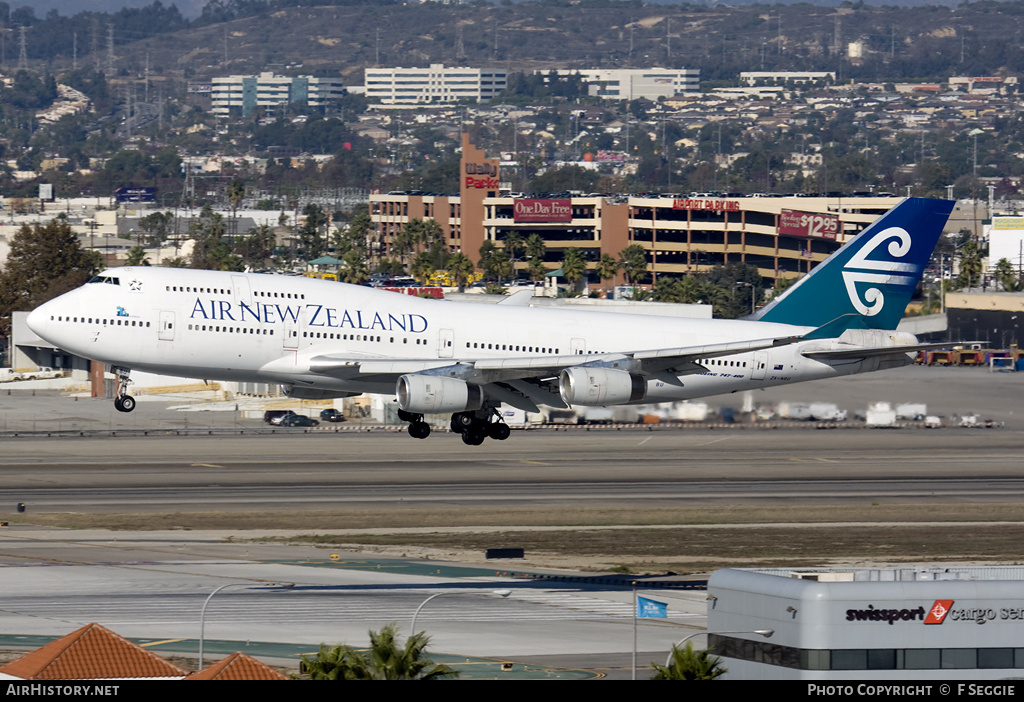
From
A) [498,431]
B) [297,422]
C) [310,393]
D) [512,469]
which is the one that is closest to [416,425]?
[498,431]

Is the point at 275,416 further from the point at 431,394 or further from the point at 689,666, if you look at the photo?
the point at 689,666

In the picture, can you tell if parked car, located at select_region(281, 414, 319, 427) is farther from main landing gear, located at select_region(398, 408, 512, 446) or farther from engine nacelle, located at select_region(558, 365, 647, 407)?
engine nacelle, located at select_region(558, 365, 647, 407)

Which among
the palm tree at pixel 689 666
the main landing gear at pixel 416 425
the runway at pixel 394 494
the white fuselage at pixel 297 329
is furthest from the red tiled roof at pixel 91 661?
the palm tree at pixel 689 666

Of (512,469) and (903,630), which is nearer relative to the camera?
(903,630)

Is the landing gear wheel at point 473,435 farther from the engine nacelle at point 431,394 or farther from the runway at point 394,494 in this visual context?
the runway at point 394,494

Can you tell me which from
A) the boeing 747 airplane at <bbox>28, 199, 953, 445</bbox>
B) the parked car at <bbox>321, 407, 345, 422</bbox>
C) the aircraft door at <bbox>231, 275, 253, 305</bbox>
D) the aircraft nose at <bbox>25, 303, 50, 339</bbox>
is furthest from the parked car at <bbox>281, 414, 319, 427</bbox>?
the aircraft nose at <bbox>25, 303, 50, 339</bbox>

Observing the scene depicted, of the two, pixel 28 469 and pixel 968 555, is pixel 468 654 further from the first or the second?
pixel 28 469
